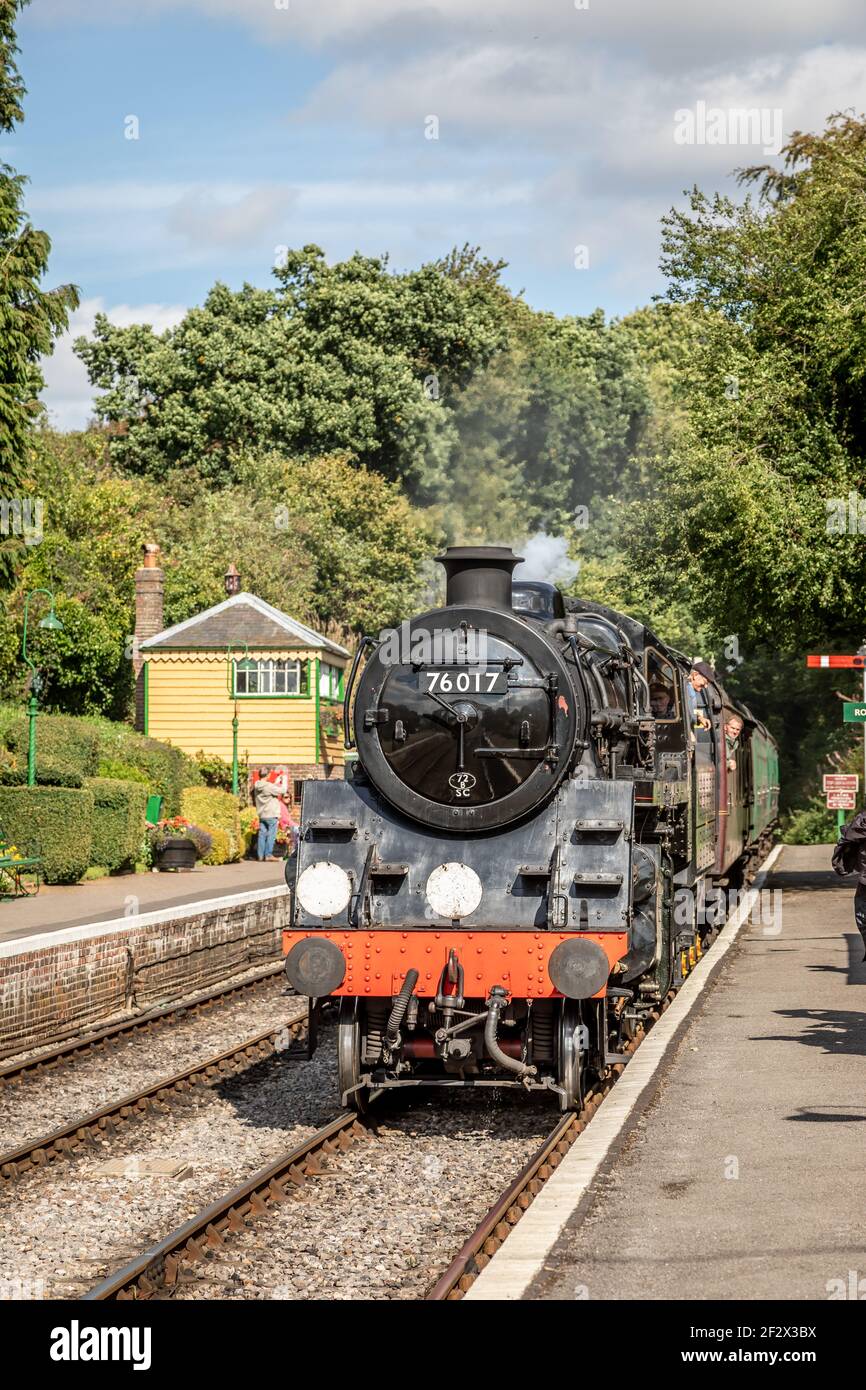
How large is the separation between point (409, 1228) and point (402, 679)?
3.46 meters

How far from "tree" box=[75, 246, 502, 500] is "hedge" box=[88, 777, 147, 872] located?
2967 cm

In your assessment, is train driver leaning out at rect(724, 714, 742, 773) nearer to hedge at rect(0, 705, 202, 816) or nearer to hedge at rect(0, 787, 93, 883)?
hedge at rect(0, 787, 93, 883)

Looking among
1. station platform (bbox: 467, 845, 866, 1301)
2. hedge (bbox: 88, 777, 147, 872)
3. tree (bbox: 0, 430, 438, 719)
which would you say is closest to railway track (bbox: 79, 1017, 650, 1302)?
station platform (bbox: 467, 845, 866, 1301)

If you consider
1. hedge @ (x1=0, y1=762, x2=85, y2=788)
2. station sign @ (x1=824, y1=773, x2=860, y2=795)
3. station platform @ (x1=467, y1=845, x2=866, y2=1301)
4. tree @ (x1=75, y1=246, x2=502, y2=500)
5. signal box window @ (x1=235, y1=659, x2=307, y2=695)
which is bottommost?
station platform @ (x1=467, y1=845, x2=866, y2=1301)

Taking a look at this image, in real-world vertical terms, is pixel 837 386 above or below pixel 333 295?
below

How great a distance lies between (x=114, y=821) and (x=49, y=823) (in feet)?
8.01

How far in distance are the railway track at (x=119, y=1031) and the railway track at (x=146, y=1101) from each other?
1099 mm

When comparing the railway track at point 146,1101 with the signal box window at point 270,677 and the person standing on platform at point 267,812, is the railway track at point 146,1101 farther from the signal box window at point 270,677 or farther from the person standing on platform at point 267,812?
the signal box window at point 270,677

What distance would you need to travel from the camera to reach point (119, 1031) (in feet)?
45.4

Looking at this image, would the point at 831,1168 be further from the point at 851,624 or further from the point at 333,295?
the point at 333,295

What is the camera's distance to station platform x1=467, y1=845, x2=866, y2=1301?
615cm

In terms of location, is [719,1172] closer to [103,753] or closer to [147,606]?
[103,753]
